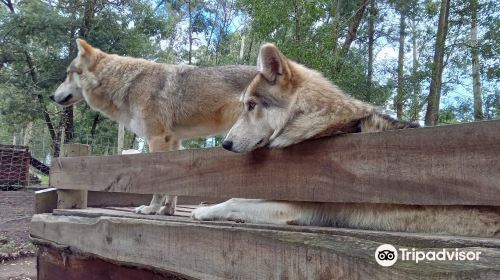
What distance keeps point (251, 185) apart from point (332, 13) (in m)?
10.3

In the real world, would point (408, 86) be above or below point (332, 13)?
below

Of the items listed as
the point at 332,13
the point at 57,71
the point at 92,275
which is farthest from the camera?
the point at 57,71

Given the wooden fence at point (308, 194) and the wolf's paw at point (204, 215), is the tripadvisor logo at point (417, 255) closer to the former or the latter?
the wooden fence at point (308, 194)

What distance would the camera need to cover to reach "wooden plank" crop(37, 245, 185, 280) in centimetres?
252

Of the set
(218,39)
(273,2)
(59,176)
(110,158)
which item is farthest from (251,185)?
(218,39)

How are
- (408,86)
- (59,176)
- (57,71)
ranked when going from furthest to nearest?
1. (57,71)
2. (408,86)
3. (59,176)

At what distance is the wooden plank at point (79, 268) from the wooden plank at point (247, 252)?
86 mm

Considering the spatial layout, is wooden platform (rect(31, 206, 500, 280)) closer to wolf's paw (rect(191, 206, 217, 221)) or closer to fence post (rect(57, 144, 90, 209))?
wolf's paw (rect(191, 206, 217, 221))

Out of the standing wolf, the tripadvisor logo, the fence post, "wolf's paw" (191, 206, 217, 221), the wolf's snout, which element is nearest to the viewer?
the tripadvisor logo

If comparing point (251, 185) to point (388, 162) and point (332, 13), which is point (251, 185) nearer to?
point (388, 162)

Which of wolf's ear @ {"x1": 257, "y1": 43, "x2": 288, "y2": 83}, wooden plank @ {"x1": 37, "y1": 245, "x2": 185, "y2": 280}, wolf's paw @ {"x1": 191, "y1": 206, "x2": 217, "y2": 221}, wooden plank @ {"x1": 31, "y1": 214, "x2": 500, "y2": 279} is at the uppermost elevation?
wolf's ear @ {"x1": 257, "y1": 43, "x2": 288, "y2": 83}

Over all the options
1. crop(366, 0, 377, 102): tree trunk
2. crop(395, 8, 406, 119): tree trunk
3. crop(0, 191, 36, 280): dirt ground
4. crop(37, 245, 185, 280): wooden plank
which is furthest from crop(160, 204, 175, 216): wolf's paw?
crop(366, 0, 377, 102): tree trunk

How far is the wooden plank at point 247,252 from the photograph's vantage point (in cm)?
131

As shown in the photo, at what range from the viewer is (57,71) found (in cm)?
1778
